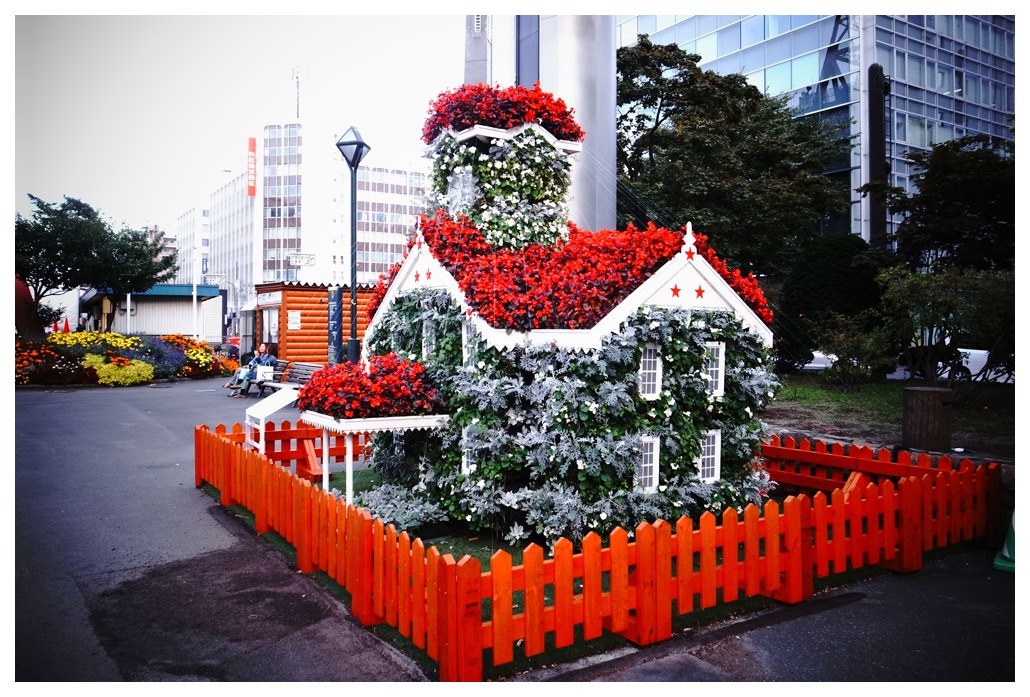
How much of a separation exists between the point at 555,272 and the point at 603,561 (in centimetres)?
290

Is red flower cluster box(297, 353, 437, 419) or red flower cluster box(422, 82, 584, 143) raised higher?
red flower cluster box(422, 82, 584, 143)

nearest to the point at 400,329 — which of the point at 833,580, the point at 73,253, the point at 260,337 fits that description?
the point at 73,253

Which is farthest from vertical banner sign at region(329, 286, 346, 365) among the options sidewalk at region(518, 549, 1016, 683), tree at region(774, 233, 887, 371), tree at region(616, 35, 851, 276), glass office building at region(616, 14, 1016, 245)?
tree at region(774, 233, 887, 371)

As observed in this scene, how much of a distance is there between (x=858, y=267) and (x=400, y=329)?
43.3 feet

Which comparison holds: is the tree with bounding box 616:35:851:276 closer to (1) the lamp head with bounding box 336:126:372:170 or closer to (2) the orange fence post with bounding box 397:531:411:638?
(1) the lamp head with bounding box 336:126:372:170

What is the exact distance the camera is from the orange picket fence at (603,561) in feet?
14.3

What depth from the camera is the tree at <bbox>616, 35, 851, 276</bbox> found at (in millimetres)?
18062

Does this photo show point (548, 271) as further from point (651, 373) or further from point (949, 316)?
point (949, 316)

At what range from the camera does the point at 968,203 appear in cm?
693

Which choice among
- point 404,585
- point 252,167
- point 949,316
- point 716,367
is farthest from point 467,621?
point 252,167

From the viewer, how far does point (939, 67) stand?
5977 millimetres

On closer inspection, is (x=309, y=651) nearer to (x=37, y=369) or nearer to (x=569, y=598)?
(x=569, y=598)

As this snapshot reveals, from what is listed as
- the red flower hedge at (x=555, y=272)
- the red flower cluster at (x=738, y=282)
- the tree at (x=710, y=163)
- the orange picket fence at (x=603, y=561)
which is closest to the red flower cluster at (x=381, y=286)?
the red flower hedge at (x=555, y=272)

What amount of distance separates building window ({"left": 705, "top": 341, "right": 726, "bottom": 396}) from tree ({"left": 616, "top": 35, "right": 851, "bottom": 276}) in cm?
885
